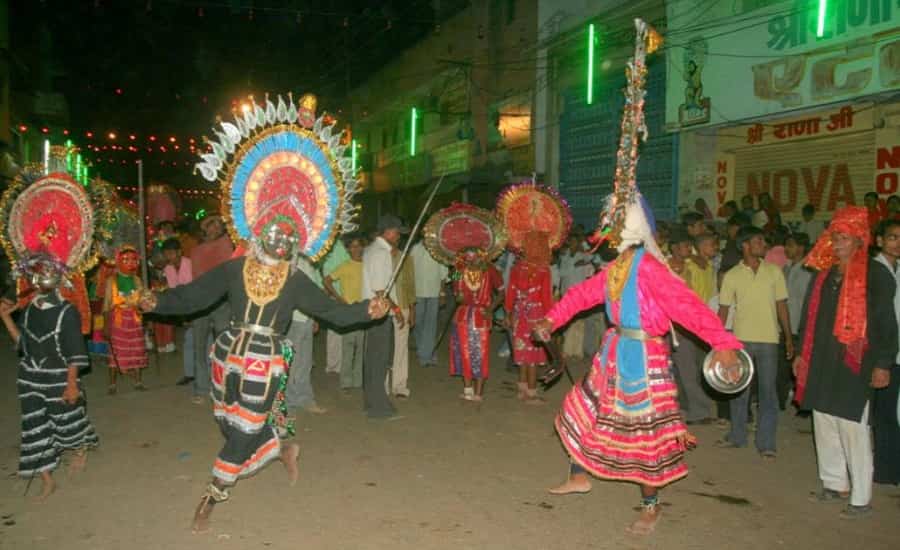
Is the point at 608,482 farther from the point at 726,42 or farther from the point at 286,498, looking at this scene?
the point at 726,42

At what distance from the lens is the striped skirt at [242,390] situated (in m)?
4.91

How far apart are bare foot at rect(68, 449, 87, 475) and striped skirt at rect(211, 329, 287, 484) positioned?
5.55 feet

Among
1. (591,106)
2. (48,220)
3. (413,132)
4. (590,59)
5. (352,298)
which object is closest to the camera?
(48,220)

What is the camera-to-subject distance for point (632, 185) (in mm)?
5281

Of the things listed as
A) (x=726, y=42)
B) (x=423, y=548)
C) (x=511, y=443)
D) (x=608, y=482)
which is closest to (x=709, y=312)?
(x=608, y=482)

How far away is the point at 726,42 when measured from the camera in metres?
14.3

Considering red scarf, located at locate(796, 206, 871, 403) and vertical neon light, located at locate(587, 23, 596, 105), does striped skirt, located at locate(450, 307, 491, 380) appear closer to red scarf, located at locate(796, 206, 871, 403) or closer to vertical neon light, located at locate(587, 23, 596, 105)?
red scarf, located at locate(796, 206, 871, 403)

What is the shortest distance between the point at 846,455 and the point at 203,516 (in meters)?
4.34

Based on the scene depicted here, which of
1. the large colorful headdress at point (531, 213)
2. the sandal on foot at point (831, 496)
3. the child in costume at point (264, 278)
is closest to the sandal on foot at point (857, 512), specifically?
the sandal on foot at point (831, 496)

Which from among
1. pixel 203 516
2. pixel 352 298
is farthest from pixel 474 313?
pixel 203 516

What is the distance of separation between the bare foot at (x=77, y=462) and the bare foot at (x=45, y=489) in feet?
1.10

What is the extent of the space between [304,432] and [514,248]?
356 cm

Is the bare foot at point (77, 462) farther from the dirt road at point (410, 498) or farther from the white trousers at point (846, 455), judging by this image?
the white trousers at point (846, 455)

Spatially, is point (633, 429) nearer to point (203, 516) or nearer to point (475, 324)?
point (203, 516)
